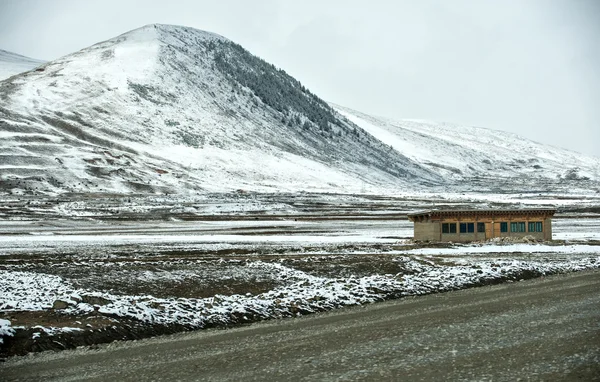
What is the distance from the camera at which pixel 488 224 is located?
2456 inches

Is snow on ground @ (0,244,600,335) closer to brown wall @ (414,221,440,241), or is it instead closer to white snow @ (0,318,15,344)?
white snow @ (0,318,15,344)

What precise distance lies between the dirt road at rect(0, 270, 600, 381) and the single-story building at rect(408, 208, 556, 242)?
33.4 m

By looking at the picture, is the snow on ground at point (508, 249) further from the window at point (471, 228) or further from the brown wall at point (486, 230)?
the window at point (471, 228)

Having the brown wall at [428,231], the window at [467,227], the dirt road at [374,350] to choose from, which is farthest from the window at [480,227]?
the dirt road at [374,350]

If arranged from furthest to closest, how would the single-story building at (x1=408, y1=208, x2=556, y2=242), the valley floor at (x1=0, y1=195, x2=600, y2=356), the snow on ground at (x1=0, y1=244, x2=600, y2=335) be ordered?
1. the single-story building at (x1=408, y1=208, x2=556, y2=242)
2. the snow on ground at (x1=0, y1=244, x2=600, y2=335)
3. the valley floor at (x1=0, y1=195, x2=600, y2=356)

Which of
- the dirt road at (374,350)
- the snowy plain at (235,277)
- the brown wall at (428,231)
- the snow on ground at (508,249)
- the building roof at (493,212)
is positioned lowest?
the dirt road at (374,350)

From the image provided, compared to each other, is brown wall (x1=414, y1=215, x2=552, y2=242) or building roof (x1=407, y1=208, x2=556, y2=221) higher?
building roof (x1=407, y1=208, x2=556, y2=221)

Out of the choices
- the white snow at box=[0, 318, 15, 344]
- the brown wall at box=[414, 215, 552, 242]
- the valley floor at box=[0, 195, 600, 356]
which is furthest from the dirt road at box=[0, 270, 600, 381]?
the brown wall at box=[414, 215, 552, 242]

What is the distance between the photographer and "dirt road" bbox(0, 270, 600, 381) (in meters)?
18.8

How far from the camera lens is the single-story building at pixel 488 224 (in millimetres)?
62094

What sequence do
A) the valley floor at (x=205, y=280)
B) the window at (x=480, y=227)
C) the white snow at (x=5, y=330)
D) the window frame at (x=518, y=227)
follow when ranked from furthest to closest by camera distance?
the window frame at (x=518, y=227) < the window at (x=480, y=227) < the valley floor at (x=205, y=280) < the white snow at (x=5, y=330)

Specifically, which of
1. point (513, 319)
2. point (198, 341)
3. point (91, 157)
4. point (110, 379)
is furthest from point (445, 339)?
point (91, 157)

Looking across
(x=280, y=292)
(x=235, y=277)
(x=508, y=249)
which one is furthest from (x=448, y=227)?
(x=280, y=292)

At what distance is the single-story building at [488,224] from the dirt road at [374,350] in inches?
1315
